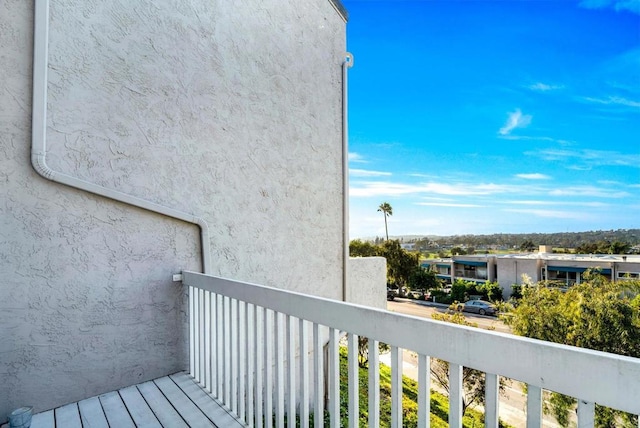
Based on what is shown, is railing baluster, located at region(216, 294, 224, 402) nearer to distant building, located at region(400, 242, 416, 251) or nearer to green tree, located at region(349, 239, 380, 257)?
green tree, located at region(349, 239, 380, 257)

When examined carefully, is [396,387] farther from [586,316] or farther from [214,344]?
[586,316]

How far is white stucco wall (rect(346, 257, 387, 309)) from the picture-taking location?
5039 mm

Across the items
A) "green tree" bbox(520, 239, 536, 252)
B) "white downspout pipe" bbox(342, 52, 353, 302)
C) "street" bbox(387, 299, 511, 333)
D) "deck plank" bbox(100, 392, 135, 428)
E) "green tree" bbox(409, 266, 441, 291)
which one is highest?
"white downspout pipe" bbox(342, 52, 353, 302)

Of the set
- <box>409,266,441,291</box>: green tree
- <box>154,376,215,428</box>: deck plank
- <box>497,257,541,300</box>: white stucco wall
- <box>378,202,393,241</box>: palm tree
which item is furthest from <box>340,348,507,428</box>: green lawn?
<box>378,202,393,241</box>: palm tree

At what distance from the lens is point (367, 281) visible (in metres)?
5.45

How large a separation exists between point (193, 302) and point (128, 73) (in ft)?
6.31

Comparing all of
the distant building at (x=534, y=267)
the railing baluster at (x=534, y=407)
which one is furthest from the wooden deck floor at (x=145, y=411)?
the distant building at (x=534, y=267)

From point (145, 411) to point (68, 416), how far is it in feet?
1.59

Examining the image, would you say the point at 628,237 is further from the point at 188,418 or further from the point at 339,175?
the point at 188,418

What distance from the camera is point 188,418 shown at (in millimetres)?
2180

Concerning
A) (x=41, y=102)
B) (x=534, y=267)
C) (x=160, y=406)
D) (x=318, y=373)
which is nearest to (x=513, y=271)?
(x=534, y=267)

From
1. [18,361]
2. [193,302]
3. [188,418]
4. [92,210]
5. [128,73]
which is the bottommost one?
[188,418]

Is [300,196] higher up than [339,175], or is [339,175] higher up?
[339,175]

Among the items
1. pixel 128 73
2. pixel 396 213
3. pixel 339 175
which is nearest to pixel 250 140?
pixel 128 73
